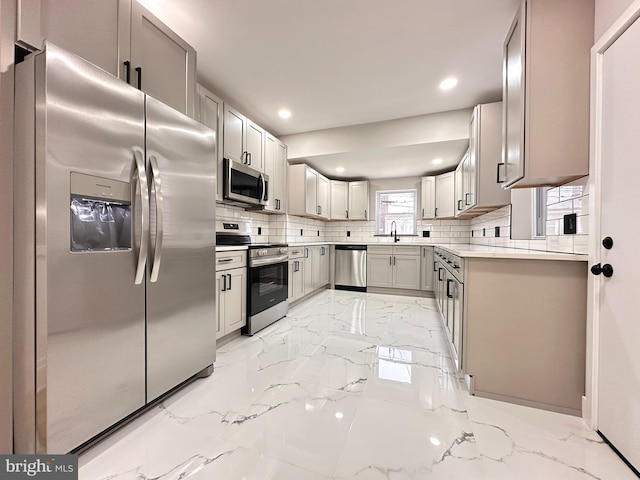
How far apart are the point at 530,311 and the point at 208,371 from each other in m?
2.15

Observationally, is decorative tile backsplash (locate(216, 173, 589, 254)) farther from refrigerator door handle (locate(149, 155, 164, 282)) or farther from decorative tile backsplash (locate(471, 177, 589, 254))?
refrigerator door handle (locate(149, 155, 164, 282))

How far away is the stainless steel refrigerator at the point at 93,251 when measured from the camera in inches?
40.8

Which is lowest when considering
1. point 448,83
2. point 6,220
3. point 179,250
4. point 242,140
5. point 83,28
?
point 179,250

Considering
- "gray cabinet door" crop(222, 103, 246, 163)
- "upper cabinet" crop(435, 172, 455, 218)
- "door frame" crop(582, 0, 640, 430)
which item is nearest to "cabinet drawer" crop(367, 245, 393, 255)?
"upper cabinet" crop(435, 172, 455, 218)

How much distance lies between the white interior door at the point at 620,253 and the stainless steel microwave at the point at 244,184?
2.81m

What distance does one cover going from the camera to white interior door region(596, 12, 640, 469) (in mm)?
1171

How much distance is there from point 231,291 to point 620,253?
101 inches

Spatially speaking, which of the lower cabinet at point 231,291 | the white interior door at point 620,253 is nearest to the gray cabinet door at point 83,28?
the lower cabinet at point 231,291

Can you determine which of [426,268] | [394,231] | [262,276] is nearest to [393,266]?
[426,268]

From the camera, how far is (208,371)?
1.92 meters

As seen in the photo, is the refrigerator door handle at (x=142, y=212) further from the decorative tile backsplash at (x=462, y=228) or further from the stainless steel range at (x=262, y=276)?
the decorative tile backsplash at (x=462, y=228)

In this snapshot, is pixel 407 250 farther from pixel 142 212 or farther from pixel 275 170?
pixel 142 212

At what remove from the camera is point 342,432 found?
4.51ft

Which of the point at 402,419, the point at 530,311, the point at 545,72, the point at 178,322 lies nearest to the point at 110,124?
the point at 178,322
